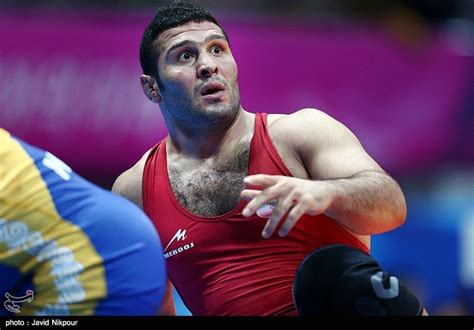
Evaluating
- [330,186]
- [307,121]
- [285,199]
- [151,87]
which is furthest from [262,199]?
[151,87]

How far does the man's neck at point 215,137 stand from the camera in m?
3.85

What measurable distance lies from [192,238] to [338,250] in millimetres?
693

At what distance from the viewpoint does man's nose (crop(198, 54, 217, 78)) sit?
3.79 metres

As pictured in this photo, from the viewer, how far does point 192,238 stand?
371 centimetres

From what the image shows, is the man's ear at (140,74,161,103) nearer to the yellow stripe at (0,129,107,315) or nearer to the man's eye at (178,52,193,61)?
the man's eye at (178,52,193,61)

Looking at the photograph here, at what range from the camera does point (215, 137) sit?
12.7 feet

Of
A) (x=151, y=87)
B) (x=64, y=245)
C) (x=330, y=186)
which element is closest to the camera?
(x=64, y=245)

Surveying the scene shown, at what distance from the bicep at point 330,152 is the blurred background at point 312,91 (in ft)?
12.7

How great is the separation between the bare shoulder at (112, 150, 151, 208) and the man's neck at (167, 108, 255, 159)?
22 cm

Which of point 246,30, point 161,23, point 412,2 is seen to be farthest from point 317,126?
point 412,2

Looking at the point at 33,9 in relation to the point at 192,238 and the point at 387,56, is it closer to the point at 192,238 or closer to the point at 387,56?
the point at 387,56

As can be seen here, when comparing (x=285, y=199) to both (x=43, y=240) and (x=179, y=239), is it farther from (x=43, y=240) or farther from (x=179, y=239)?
(x=179, y=239)

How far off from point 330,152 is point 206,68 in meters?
0.67

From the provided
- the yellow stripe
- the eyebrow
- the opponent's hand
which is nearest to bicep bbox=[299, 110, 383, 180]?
the opponent's hand
